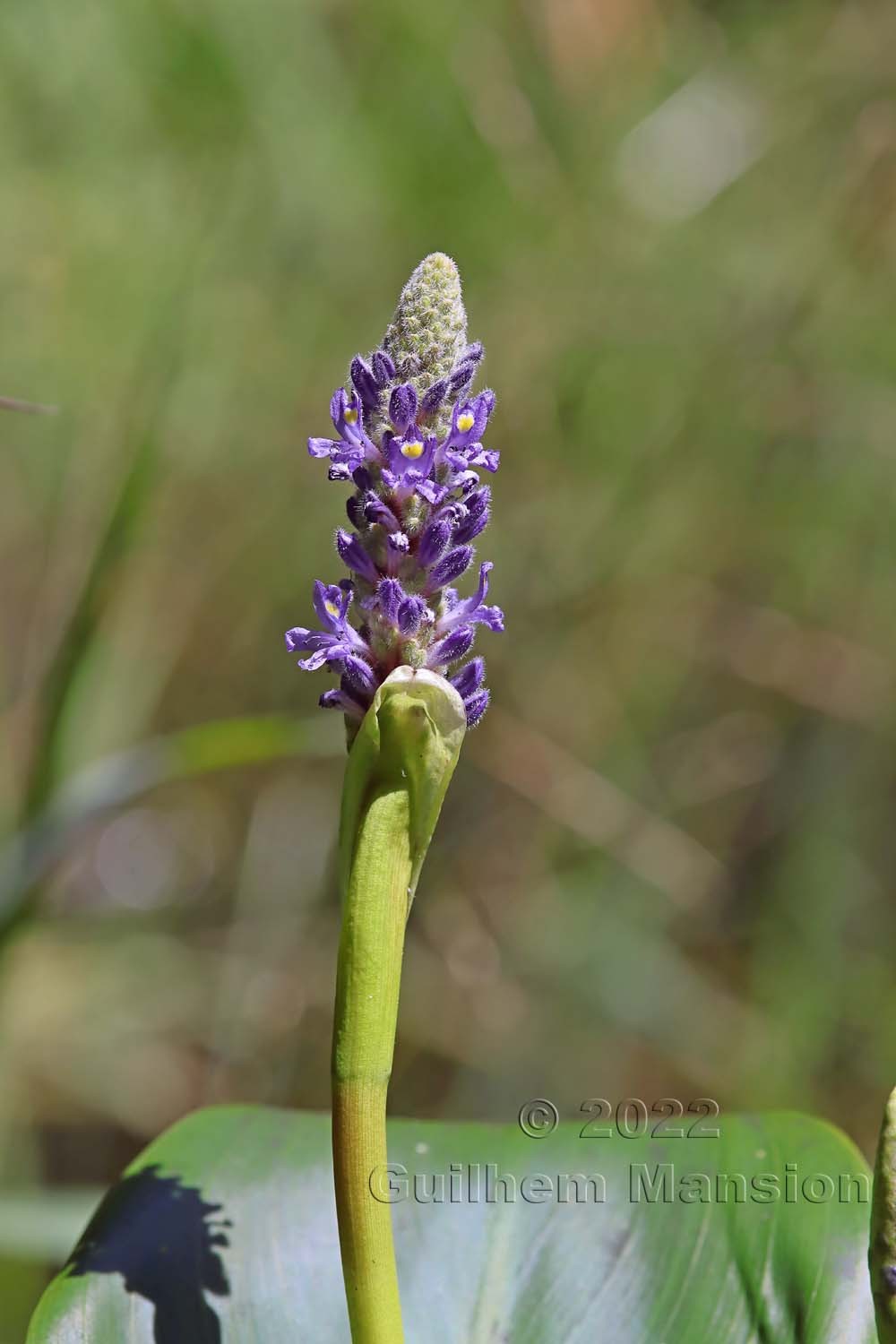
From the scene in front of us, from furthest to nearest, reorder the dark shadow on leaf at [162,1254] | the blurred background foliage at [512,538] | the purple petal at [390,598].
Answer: the blurred background foliage at [512,538], the dark shadow on leaf at [162,1254], the purple petal at [390,598]

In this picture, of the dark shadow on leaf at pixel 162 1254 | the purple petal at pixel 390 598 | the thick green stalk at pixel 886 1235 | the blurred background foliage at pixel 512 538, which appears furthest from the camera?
the blurred background foliage at pixel 512 538

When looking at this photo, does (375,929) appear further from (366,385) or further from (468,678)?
(366,385)

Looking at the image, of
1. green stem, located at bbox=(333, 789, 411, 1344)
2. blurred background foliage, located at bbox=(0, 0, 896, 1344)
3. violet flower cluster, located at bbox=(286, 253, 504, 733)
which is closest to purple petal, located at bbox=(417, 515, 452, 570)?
violet flower cluster, located at bbox=(286, 253, 504, 733)

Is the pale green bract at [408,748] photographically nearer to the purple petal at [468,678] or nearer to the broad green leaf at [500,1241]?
the purple petal at [468,678]

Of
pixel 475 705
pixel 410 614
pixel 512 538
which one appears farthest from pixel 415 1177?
pixel 512 538

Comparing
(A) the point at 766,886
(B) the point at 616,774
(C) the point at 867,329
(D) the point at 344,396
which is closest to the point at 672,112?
(C) the point at 867,329

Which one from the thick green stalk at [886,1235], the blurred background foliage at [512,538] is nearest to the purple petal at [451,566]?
the thick green stalk at [886,1235]

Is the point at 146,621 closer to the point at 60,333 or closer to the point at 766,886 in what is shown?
the point at 60,333

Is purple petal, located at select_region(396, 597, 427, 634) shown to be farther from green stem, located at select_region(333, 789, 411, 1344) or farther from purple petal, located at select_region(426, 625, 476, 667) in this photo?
green stem, located at select_region(333, 789, 411, 1344)
